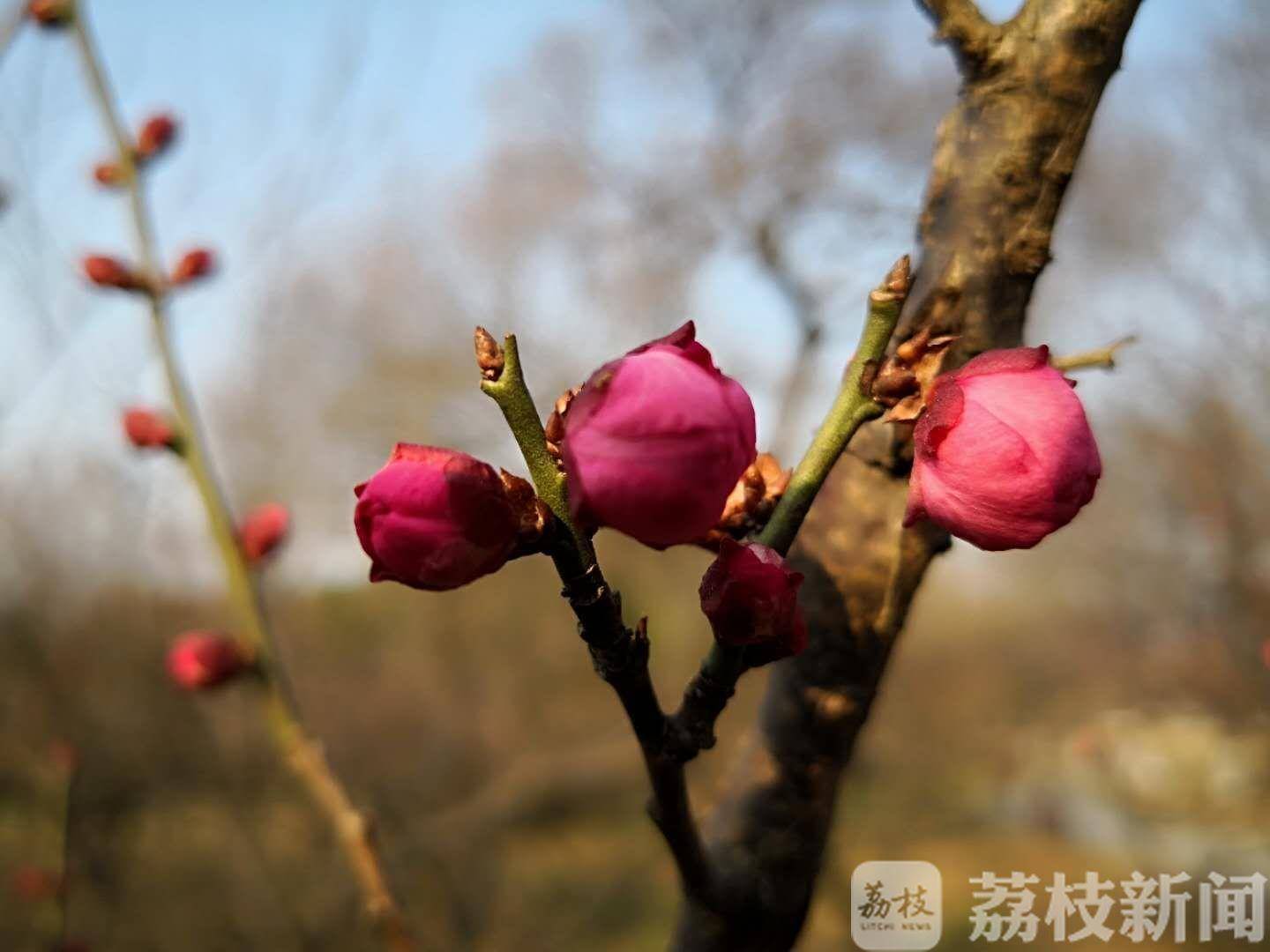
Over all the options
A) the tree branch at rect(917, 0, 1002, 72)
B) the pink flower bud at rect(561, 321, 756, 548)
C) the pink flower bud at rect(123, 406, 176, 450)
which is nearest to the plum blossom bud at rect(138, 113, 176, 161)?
the pink flower bud at rect(123, 406, 176, 450)

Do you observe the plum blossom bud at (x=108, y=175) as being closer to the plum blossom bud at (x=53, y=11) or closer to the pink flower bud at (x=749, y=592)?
the plum blossom bud at (x=53, y=11)

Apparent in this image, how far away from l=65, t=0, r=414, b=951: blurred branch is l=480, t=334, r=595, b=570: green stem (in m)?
0.53

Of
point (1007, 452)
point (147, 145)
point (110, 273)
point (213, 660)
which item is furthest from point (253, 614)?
point (1007, 452)

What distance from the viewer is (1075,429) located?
1.00 ft

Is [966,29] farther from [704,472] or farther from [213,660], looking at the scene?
[213,660]

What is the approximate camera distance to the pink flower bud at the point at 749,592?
0.98 ft

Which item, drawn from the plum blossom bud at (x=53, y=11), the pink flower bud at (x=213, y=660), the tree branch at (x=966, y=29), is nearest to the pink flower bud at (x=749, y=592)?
the tree branch at (x=966, y=29)

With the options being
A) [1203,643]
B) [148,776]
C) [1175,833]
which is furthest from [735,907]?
[1175,833]

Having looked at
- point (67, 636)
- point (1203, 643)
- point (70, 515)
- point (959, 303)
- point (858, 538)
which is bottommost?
point (1203, 643)

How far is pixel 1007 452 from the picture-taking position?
0.31 metres

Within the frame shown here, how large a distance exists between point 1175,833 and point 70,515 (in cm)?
637

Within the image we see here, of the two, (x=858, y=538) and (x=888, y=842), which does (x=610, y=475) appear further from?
(x=888, y=842)

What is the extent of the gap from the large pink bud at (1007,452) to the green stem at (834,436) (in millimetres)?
28

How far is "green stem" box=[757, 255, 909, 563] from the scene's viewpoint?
316mm
